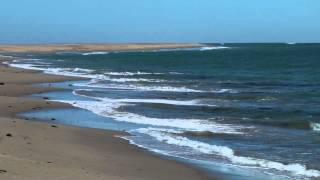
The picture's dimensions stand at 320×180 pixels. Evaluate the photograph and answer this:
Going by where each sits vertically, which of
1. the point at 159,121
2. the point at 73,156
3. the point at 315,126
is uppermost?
the point at 73,156

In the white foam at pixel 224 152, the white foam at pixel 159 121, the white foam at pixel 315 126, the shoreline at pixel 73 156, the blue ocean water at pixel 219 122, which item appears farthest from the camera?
the white foam at pixel 315 126

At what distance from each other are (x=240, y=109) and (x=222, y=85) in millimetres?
13636

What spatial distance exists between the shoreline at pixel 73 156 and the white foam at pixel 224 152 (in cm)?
109

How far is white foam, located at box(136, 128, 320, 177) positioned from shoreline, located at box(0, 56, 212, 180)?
109 cm

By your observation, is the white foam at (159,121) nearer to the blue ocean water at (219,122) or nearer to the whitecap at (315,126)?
the blue ocean water at (219,122)

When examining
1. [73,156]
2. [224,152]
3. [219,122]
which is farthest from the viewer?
[219,122]

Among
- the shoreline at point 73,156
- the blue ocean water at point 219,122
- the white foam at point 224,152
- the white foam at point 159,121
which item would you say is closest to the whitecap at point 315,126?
the blue ocean water at point 219,122

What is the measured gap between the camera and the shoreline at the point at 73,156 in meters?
9.68

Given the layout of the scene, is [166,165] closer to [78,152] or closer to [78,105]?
[78,152]

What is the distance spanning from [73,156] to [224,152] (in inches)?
136

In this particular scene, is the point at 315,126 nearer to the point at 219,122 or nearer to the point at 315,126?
the point at 315,126

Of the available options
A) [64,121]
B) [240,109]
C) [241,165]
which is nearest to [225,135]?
[241,165]

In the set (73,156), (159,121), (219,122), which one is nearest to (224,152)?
(73,156)

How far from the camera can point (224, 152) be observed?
13406 mm
